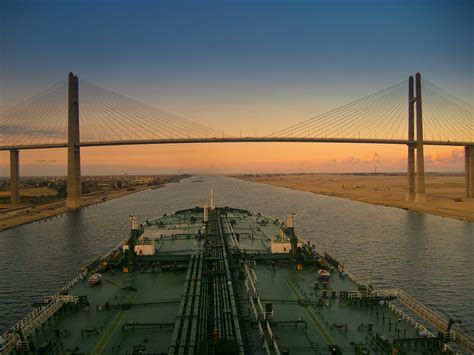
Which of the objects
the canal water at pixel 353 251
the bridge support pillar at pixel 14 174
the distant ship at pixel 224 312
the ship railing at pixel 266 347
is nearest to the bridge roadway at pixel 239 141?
the bridge support pillar at pixel 14 174

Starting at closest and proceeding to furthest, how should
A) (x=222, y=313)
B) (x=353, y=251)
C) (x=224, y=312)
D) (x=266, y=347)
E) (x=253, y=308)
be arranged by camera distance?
(x=266, y=347) → (x=224, y=312) → (x=222, y=313) → (x=253, y=308) → (x=353, y=251)

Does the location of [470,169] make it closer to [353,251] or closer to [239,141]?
[239,141]

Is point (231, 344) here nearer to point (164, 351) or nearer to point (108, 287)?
point (164, 351)

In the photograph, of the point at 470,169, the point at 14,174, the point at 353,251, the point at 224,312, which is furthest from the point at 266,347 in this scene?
the point at 470,169

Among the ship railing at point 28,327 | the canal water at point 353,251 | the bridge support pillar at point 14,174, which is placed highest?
the bridge support pillar at point 14,174

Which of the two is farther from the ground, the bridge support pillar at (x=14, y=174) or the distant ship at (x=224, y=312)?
the bridge support pillar at (x=14, y=174)

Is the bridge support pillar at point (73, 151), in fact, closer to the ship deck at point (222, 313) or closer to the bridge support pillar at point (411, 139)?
the ship deck at point (222, 313)

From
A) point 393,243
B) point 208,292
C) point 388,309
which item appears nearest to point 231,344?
point 208,292

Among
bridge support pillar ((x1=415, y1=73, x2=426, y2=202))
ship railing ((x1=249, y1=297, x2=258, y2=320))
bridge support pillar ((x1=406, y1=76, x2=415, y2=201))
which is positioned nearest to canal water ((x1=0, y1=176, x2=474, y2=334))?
ship railing ((x1=249, y1=297, x2=258, y2=320))
